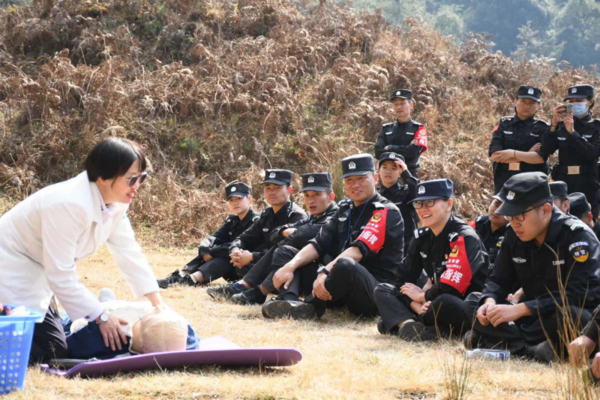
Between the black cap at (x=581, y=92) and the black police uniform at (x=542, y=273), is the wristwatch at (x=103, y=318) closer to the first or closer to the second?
the black police uniform at (x=542, y=273)

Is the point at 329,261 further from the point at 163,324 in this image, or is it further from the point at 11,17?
the point at 11,17

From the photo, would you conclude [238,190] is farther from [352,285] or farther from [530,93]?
[530,93]

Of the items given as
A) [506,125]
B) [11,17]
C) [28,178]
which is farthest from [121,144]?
[11,17]

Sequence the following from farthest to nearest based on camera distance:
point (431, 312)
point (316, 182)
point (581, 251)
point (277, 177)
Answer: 1. point (277, 177)
2. point (316, 182)
3. point (431, 312)
4. point (581, 251)

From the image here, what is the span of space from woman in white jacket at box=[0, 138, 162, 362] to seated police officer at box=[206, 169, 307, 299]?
3383 millimetres

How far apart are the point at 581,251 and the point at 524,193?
1.58 ft

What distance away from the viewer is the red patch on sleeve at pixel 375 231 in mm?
5793

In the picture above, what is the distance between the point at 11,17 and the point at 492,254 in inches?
572

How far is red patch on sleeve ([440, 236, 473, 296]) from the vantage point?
4930mm

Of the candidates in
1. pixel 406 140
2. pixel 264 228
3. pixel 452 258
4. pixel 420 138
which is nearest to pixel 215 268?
pixel 264 228

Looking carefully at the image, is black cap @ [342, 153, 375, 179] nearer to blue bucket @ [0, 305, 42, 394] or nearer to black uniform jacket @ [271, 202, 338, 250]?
black uniform jacket @ [271, 202, 338, 250]

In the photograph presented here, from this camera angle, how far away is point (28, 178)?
12.4 m

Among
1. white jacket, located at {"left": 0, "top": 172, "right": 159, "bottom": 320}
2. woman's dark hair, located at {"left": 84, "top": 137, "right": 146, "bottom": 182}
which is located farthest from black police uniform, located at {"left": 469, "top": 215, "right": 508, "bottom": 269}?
white jacket, located at {"left": 0, "top": 172, "right": 159, "bottom": 320}

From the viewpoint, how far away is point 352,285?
225 inches
